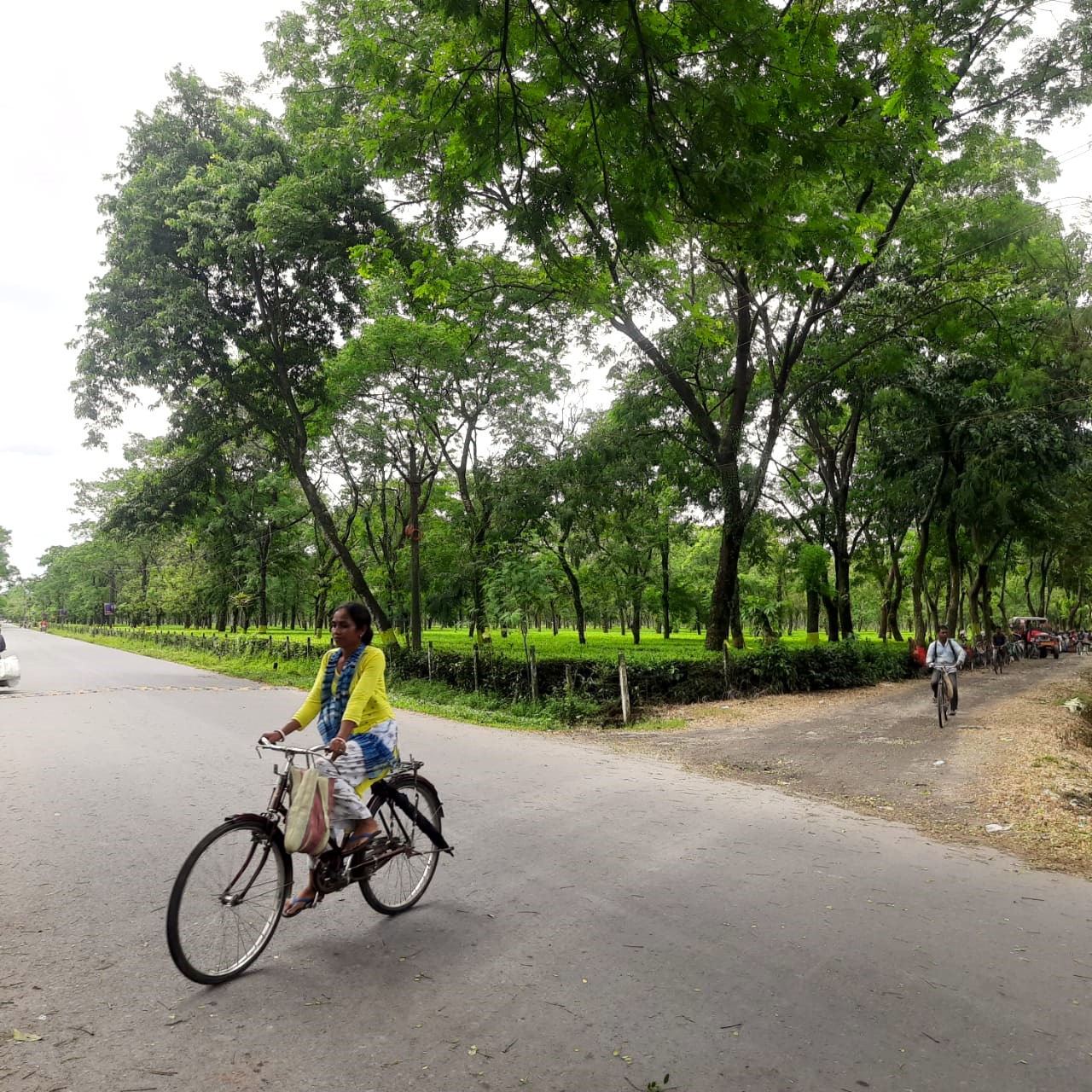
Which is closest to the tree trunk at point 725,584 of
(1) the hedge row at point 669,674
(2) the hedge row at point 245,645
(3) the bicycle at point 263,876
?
(1) the hedge row at point 669,674

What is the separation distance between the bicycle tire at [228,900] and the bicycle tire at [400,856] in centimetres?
47

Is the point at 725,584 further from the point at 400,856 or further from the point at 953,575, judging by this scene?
the point at 953,575

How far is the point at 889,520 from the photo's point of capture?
87.7 feet

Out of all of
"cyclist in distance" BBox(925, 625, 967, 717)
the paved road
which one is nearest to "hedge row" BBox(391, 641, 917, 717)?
"cyclist in distance" BBox(925, 625, 967, 717)

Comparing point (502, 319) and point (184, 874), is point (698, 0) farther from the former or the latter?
point (502, 319)

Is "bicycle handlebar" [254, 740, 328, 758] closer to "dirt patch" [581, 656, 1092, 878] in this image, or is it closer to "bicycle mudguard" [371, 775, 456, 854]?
"bicycle mudguard" [371, 775, 456, 854]

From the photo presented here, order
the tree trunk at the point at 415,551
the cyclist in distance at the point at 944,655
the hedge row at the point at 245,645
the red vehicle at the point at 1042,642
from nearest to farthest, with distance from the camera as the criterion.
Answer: the cyclist in distance at the point at 944,655
the tree trunk at the point at 415,551
the hedge row at the point at 245,645
the red vehicle at the point at 1042,642

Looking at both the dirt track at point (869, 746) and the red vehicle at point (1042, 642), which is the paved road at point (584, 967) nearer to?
the dirt track at point (869, 746)

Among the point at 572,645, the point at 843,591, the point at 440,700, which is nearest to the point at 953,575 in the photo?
the point at 843,591

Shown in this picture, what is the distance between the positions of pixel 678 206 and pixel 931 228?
11.5 metres

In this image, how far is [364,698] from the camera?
3.94m

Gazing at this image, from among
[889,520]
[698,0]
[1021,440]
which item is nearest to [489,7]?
[698,0]

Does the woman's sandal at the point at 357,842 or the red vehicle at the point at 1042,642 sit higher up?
the woman's sandal at the point at 357,842

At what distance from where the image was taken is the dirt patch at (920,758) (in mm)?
6523
